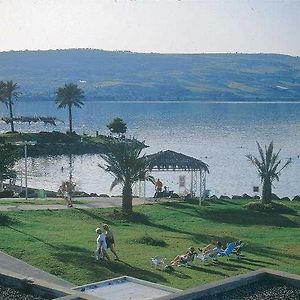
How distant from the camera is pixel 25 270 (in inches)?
744

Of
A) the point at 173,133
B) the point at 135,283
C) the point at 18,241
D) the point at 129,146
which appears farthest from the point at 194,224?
the point at 173,133

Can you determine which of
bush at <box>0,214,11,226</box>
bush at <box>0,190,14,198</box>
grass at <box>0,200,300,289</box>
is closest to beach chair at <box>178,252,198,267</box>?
grass at <box>0,200,300,289</box>

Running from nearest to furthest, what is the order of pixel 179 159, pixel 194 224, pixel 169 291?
pixel 169 291, pixel 194 224, pixel 179 159

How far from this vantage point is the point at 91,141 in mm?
90312

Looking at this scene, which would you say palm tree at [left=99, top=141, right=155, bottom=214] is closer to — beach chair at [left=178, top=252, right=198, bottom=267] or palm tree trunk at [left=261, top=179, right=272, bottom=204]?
palm tree trunk at [left=261, top=179, right=272, bottom=204]

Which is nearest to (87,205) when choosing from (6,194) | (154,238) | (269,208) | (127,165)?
(127,165)

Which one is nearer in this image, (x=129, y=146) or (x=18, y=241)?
(x=18, y=241)

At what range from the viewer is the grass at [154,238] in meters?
19.1

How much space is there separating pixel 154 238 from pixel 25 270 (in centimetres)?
631

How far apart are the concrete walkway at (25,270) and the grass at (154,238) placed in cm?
28

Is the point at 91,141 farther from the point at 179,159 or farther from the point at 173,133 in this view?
the point at 179,159

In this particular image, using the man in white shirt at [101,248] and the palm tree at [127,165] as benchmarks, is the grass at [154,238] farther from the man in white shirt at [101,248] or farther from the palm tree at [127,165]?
the palm tree at [127,165]

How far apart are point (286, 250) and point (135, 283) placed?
808cm

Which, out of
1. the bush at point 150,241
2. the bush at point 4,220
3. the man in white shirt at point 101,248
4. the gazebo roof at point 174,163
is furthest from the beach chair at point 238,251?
the gazebo roof at point 174,163
